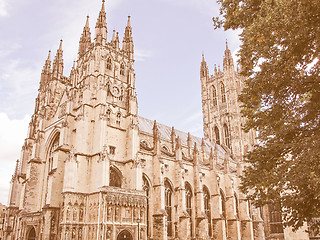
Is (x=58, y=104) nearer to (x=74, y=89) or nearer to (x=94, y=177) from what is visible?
(x=74, y=89)

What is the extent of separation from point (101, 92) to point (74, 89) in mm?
4621

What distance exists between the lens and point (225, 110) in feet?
184

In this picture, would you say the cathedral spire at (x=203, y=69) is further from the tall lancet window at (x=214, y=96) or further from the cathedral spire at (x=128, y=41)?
the cathedral spire at (x=128, y=41)

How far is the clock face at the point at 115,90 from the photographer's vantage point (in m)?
31.3

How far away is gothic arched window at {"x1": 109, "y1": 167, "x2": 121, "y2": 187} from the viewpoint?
2830cm

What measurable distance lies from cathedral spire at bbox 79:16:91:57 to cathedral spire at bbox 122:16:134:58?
4.45 metres

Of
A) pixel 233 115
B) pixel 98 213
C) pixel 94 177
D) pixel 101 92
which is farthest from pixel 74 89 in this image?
pixel 233 115

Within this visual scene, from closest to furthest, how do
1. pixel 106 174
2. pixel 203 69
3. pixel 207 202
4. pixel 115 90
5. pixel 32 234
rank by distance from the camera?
1. pixel 106 174
2. pixel 32 234
3. pixel 115 90
4. pixel 207 202
5. pixel 203 69

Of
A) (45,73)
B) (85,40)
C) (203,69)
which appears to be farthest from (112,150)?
(203,69)

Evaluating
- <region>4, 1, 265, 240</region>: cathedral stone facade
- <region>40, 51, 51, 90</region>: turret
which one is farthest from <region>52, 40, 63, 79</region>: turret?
<region>40, 51, 51, 90</region>: turret

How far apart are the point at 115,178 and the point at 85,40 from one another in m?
18.5

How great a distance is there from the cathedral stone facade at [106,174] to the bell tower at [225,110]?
10958 mm

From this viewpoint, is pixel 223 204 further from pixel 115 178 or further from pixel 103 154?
pixel 103 154

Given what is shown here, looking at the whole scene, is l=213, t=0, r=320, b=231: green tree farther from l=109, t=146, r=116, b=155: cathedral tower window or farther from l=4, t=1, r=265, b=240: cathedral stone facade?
l=109, t=146, r=116, b=155: cathedral tower window
